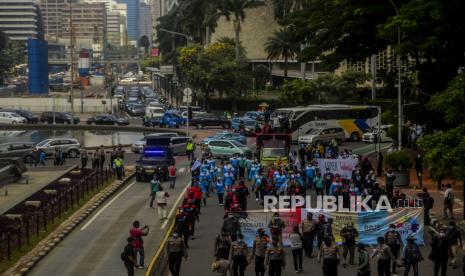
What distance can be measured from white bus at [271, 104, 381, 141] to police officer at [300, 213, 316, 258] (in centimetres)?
3907

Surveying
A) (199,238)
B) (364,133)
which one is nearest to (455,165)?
(199,238)

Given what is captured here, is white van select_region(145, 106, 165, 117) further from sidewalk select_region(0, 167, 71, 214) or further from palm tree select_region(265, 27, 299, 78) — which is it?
sidewalk select_region(0, 167, 71, 214)

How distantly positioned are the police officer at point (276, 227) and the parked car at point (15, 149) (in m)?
31.9

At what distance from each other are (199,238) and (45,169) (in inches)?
879

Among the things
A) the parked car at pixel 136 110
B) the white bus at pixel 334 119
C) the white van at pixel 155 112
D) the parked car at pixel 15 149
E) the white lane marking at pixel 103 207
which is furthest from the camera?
the parked car at pixel 136 110

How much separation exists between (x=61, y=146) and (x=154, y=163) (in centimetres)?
1417

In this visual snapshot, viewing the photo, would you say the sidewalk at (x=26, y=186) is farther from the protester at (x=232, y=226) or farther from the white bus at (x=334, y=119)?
the white bus at (x=334, y=119)

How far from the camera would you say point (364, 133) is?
217ft

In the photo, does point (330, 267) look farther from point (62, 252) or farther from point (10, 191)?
point (10, 191)

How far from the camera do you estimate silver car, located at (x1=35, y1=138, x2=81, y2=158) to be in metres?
57.8

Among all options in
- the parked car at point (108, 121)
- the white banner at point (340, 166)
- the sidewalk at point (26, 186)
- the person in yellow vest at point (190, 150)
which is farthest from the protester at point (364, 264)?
the parked car at point (108, 121)

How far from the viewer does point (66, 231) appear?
31.8 meters

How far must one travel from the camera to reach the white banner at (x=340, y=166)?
3943 centimetres

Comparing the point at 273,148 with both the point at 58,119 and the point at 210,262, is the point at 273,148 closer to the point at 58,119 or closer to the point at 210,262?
the point at 210,262
